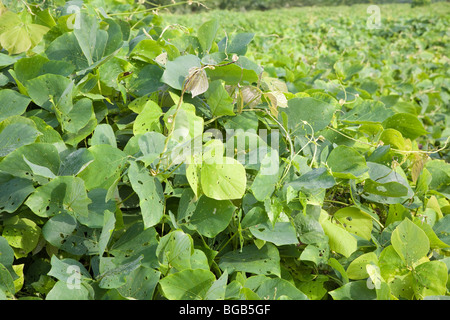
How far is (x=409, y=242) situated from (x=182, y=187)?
14.5 inches

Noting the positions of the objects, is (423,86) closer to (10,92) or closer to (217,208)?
(217,208)

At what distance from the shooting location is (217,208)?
0.55m

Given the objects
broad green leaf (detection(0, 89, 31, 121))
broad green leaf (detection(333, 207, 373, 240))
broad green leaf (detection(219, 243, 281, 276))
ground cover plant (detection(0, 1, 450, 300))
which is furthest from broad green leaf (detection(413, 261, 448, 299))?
broad green leaf (detection(0, 89, 31, 121))

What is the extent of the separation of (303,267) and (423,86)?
161cm

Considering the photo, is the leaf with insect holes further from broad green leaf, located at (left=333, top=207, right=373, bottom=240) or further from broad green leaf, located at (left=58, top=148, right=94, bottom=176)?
broad green leaf, located at (left=333, top=207, right=373, bottom=240)

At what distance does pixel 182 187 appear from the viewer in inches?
23.8

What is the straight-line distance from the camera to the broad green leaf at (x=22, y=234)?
0.51 metres

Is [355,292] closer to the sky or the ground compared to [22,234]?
closer to the ground

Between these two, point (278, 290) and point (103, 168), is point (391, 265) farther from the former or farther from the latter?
point (103, 168)

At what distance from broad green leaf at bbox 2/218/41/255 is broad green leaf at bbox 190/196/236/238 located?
22 cm

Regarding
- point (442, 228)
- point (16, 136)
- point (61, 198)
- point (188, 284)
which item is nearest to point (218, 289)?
point (188, 284)

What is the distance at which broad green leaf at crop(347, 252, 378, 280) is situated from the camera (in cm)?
59

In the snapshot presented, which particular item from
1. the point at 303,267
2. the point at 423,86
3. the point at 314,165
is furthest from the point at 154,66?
the point at 423,86
